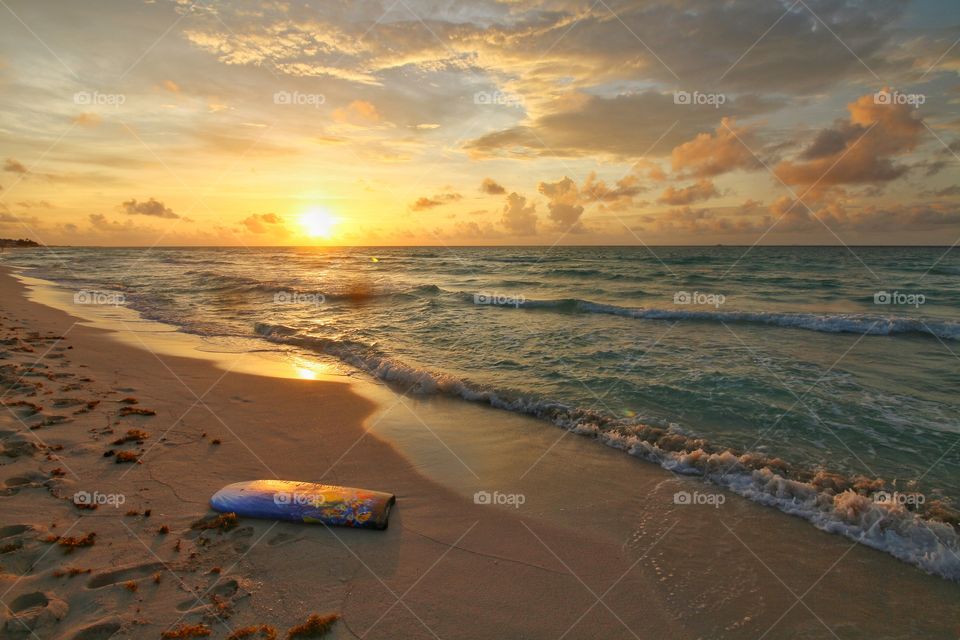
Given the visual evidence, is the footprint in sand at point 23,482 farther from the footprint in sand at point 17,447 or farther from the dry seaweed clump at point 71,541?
the dry seaweed clump at point 71,541

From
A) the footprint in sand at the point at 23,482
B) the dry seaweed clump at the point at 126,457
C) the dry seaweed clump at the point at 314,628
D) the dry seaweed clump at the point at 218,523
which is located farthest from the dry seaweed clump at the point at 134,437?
the dry seaweed clump at the point at 314,628

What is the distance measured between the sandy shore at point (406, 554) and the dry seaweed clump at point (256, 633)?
70 mm

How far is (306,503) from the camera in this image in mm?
5223

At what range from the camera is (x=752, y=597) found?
14.1 ft

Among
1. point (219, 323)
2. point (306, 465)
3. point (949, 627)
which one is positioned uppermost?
point (219, 323)

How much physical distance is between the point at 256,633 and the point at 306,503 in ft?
A: 5.70

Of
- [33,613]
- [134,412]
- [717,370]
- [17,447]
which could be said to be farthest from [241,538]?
[717,370]

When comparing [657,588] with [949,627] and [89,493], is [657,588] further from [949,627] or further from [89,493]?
[89,493]

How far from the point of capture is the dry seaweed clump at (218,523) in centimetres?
478

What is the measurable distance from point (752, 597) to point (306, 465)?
17.9 ft

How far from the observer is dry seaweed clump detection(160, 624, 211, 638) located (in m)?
3.43

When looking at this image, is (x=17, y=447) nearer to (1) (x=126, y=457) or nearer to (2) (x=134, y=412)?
(1) (x=126, y=457)

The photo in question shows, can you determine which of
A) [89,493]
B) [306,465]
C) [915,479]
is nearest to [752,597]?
[915,479]

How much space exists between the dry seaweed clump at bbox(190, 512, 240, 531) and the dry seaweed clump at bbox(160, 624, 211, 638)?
1338 mm
